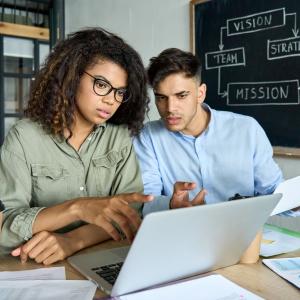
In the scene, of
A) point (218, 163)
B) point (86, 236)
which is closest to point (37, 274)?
point (86, 236)

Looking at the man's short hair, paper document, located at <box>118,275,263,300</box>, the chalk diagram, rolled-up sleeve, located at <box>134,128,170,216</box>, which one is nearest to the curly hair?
the man's short hair

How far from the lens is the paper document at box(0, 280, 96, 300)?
759 mm

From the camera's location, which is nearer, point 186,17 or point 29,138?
point 29,138

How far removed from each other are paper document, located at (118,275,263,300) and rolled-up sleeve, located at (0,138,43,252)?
423mm

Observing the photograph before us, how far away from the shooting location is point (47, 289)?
2.61ft

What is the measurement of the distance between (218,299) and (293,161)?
4.62 ft

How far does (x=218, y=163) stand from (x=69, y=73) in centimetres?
75

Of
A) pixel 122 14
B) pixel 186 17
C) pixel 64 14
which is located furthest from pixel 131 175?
pixel 64 14

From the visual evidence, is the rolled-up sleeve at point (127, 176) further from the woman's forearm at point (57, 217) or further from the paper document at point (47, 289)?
the paper document at point (47, 289)

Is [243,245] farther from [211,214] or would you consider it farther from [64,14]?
[64,14]

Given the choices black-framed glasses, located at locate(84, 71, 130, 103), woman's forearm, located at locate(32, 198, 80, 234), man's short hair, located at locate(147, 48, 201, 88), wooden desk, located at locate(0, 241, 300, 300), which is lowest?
wooden desk, located at locate(0, 241, 300, 300)

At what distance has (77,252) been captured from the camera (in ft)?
3.46

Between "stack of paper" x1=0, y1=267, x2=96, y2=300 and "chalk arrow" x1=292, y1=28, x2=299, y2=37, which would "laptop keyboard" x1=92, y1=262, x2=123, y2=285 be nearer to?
"stack of paper" x1=0, y1=267, x2=96, y2=300

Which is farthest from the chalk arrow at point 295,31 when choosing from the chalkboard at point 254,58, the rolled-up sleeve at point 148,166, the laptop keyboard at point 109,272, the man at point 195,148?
the laptop keyboard at point 109,272
